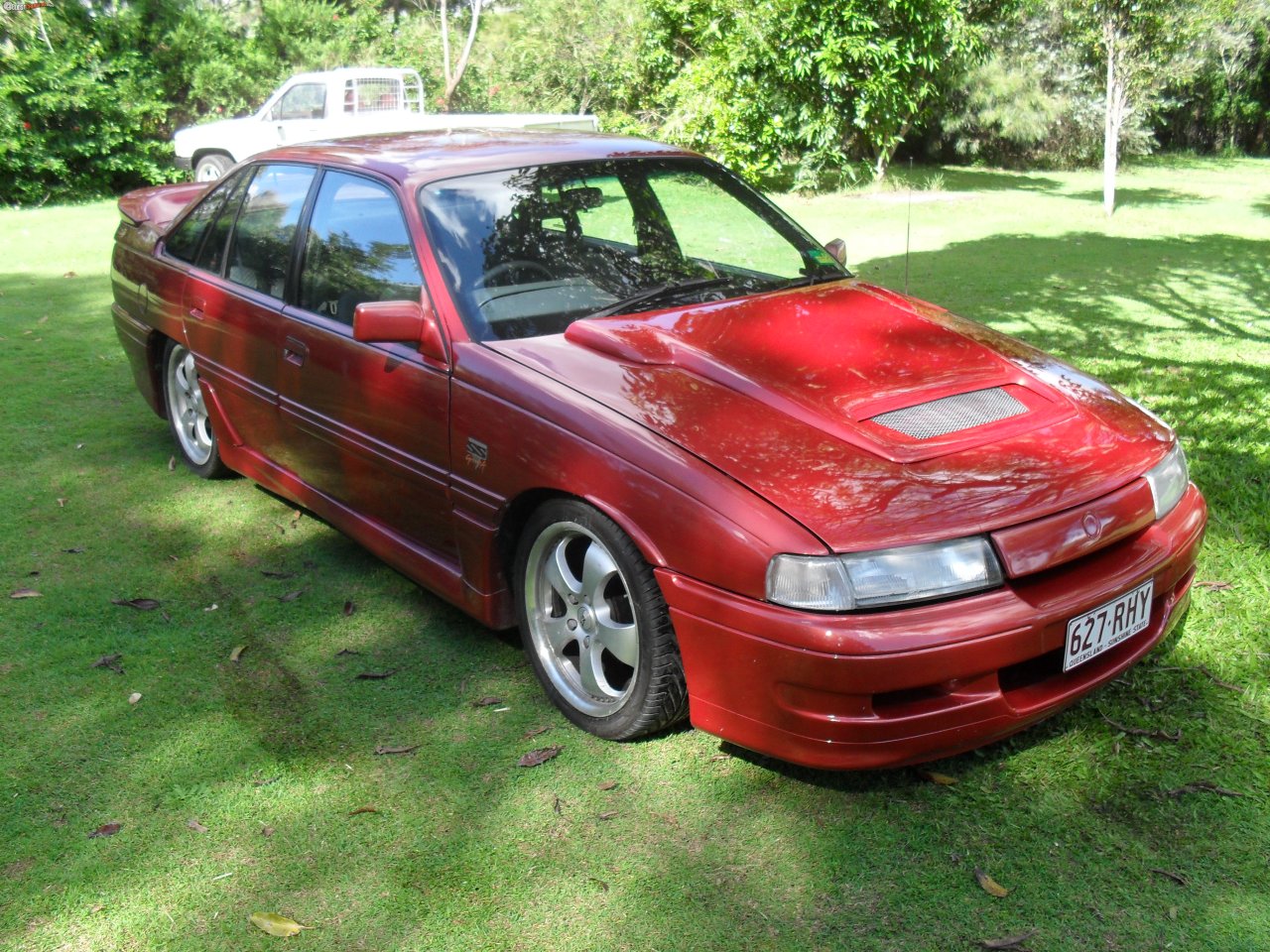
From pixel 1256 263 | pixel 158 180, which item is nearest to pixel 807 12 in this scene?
pixel 1256 263

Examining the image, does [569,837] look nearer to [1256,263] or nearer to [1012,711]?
[1012,711]

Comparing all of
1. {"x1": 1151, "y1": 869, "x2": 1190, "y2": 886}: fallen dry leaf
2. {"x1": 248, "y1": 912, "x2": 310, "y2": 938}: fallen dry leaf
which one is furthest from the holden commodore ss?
{"x1": 248, "y1": 912, "x2": 310, "y2": 938}: fallen dry leaf

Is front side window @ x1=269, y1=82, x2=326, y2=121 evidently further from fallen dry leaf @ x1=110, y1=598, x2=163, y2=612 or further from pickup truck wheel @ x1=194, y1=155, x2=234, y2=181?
fallen dry leaf @ x1=110, y1=598, x2=163, y2=612

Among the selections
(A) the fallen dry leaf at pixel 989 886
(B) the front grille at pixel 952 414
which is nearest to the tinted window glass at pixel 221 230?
(B) the front grille at pixel 952 414

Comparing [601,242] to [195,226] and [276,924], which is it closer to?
[195,226]

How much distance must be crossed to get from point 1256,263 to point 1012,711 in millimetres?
9736

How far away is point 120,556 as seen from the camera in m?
4.68

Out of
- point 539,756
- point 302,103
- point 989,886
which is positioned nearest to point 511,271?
point 539,756

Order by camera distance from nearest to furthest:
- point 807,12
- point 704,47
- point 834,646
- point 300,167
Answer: point 834,646, point 300,167, point 807,12, point 704,47

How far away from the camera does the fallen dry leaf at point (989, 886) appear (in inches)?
105

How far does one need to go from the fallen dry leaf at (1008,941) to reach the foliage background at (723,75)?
45.0 feet

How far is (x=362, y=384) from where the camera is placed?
3896 millimetres

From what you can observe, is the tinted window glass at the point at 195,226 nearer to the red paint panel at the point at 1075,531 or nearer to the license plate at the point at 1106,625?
the red paint panel at the point at 1075,531

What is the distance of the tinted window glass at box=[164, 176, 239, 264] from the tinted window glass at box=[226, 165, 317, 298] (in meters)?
0.29
